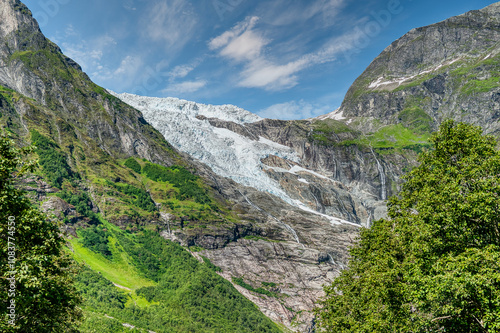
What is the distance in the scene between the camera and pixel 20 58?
172 metres

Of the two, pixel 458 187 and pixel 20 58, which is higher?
pixel 20 58

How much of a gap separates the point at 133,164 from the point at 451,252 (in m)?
172

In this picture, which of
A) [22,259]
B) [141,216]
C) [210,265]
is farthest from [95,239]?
[22,259]

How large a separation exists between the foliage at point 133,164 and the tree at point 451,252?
527ft

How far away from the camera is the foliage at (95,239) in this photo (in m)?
92.4

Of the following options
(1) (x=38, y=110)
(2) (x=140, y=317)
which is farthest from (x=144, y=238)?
(1) (x=38, y=110)

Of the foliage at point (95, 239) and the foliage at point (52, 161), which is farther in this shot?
the foliage at point (52, 161)

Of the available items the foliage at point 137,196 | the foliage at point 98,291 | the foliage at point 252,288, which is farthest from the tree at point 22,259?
the foliage at point 137,196

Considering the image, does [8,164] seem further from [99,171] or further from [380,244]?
[99,171]

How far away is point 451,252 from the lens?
17.9 m

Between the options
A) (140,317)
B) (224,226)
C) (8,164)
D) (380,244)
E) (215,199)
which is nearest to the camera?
(8,164)

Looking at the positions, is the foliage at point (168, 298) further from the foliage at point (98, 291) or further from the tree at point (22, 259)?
the tree at point (22, 259)

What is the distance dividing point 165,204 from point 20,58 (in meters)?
131

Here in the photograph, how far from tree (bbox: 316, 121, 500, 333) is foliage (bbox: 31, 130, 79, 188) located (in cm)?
11804
